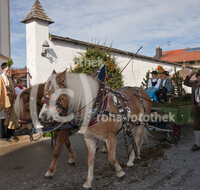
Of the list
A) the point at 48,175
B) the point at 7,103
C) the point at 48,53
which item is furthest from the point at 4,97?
the point at 48,53

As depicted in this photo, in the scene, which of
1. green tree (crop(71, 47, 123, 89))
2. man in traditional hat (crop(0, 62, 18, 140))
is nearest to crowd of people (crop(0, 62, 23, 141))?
man in traditional hat (crop(0, 62, 18, 140))

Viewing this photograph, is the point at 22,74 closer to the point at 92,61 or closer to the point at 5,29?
the point at 5,29

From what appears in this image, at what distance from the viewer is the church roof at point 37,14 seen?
667 cm

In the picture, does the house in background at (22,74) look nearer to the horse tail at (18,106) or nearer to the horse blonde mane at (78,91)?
the horse tail at (18,106)

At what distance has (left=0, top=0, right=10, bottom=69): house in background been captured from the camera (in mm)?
7117

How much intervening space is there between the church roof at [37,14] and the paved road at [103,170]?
14.3 feet

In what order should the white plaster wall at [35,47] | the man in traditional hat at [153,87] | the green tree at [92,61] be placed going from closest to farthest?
1. the man in traditional hat at [153,87]
2. the white plaster wall at [35,47]
3. the green tree at [92,61]

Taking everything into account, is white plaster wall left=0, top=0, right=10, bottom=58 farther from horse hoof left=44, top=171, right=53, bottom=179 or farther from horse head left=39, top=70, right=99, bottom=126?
horse head left=39, top=70, right=99, bottom=126

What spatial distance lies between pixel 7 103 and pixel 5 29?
4.08 meters

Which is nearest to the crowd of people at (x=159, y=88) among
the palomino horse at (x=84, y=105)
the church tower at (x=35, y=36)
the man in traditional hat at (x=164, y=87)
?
the man in traditional hat at (x=164, y=87)

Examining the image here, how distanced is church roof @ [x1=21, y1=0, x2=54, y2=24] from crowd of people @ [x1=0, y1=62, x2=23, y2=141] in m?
2.42

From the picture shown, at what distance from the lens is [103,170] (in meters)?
3.61

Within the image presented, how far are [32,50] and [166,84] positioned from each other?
15.3 feet

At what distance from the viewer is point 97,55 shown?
815cm
